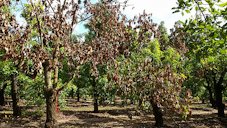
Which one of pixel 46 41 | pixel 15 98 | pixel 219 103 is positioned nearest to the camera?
pixel 46 41

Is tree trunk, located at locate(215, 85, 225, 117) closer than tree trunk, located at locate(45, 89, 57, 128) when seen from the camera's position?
No

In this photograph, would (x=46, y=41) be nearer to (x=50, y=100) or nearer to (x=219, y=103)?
(x=50, y=100)

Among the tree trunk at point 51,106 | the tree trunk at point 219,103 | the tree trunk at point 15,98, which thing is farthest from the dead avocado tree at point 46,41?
the tree trunk at point 219,103

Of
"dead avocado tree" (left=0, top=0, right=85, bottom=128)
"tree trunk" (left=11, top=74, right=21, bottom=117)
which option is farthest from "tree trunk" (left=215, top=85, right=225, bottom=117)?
"dead avocado tree" (left=0, top=0, right=85, bottom=128)

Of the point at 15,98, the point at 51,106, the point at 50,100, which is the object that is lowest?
the point at 51,106

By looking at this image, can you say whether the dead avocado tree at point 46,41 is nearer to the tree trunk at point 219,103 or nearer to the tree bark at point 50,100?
the tree bark at point 50,100

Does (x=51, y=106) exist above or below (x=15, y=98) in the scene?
below

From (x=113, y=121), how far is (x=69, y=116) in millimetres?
5649

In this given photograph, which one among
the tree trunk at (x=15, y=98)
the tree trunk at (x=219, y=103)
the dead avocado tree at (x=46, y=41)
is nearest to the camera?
the dead avocado tree at (x=46, y=41)

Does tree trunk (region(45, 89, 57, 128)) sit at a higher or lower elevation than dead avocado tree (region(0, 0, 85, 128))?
lower

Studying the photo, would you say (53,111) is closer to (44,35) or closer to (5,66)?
(44,35)

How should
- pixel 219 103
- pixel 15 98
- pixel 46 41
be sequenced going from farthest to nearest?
pixel 219 103 < pixel 15 98 < pixel 46 41

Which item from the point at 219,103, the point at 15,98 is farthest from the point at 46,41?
the point at 219,103

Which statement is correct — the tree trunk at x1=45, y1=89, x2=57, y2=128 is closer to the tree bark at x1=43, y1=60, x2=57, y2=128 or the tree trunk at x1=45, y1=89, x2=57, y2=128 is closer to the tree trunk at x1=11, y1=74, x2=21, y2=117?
the tree bark at x1=43, y1=60, x2=57, y2=128
